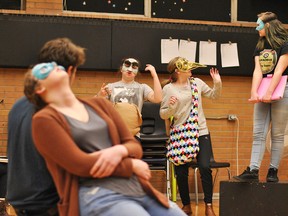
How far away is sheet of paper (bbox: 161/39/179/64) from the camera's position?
646 cm

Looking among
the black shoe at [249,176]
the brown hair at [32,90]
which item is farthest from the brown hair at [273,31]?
the brown hair at [32,90]

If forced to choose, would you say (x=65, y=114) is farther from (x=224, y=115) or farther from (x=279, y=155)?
(x=224, y=115)

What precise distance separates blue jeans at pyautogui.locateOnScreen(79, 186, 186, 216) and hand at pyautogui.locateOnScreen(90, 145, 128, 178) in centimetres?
7

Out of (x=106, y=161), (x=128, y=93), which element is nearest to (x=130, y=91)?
(x=128, y=93)

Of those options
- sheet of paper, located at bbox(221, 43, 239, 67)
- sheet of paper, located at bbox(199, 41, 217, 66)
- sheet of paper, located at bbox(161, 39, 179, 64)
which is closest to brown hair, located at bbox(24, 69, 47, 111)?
sheet of paper, located at bbox(161, 39, 179, 64)

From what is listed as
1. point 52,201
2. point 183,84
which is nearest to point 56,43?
point 52,201

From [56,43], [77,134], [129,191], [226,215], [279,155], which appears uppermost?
[56,43]

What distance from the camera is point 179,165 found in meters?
5.14

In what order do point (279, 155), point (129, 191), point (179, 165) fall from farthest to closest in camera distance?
1. point (179, 165)
2. point (279, 155)
3. point (129, 191)

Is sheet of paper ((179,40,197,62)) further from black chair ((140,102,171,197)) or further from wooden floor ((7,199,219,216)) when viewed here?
wooden floor ((7,199,219,216))

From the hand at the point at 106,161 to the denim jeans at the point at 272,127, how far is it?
103 inches

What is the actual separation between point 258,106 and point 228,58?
86.9 inches

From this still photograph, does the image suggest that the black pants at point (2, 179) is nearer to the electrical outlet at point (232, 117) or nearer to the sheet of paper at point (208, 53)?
the sheet of paper at point (208, 53)

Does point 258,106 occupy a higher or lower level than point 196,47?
lower
